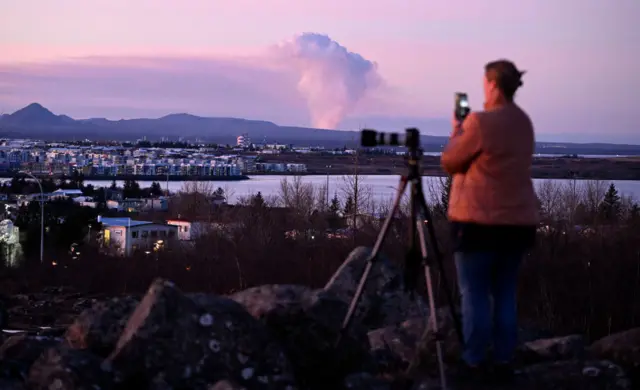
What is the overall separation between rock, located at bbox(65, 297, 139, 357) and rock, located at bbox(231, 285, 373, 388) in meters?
1.08

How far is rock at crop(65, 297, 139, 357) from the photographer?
282 inches

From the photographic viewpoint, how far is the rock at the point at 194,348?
20.4ft

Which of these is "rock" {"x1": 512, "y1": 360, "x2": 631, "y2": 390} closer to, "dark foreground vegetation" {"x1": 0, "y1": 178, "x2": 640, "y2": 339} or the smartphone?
the smartphone

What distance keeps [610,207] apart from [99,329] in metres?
27.1

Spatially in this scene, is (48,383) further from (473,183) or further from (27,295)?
(27,295)

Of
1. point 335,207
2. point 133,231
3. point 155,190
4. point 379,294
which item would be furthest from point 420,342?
point 155,190

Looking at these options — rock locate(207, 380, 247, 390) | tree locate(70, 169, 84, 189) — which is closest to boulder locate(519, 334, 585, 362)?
rock locate(207, 380, 247, 390)

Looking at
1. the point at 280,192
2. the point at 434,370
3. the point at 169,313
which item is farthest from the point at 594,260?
the point at 280,192

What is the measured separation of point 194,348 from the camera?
20.5 feet

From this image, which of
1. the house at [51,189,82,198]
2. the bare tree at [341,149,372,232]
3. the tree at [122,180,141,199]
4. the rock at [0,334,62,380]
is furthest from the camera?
the tree at [122,180,141,199]

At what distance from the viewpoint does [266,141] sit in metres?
141

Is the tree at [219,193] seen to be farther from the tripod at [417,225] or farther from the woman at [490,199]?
the woman at [490,199]

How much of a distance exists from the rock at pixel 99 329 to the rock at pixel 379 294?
9.48 ft

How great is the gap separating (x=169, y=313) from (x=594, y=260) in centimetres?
1341
